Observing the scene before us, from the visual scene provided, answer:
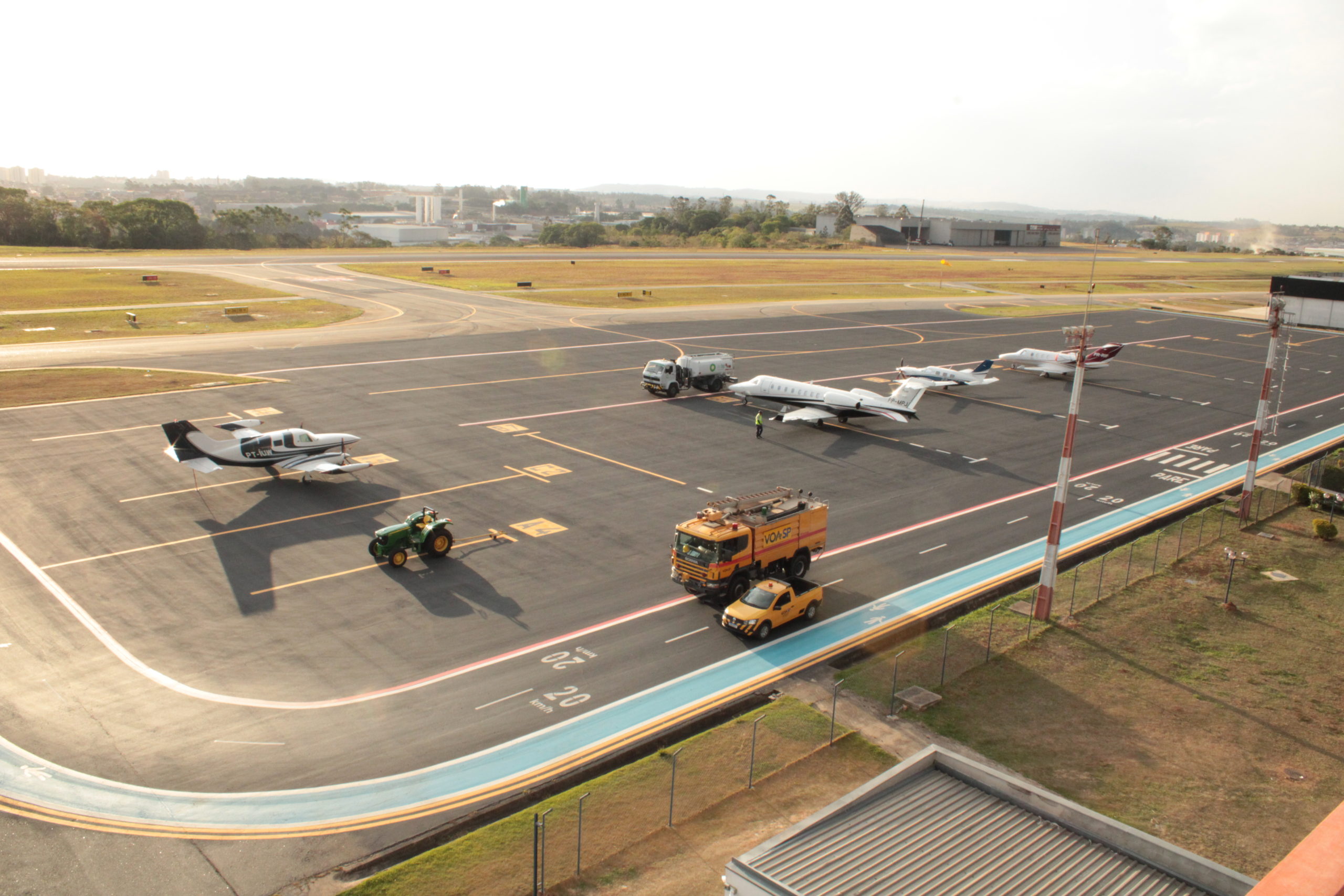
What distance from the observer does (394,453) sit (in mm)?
55875

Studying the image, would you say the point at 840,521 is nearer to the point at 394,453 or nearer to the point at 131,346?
the point at 394,453

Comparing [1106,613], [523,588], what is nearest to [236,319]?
[523,588]

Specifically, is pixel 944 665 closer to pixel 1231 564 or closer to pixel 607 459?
pixel 1231 564

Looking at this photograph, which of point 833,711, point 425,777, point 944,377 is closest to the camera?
point 425,777

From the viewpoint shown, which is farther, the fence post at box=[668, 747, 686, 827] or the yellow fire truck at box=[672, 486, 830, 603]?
the yellow fire truck at box=[672, 486, 830, 603]

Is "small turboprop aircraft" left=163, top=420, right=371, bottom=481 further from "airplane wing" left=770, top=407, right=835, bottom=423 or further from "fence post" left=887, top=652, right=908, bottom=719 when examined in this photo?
"fence post" left=887, top=652, right=908, bottom=719

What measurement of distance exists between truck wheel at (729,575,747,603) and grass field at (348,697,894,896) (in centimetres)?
717

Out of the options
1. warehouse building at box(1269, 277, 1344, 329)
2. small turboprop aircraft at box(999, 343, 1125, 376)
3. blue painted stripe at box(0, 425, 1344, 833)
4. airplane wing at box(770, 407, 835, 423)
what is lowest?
blue painted stripe at box(0, 425, 1344, 833)

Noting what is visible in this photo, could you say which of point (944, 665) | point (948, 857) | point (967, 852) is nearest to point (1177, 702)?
point (944, 665)

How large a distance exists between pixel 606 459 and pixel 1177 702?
1364 inches

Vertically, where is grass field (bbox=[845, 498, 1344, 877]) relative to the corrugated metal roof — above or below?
below

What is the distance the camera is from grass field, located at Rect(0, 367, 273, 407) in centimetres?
6631

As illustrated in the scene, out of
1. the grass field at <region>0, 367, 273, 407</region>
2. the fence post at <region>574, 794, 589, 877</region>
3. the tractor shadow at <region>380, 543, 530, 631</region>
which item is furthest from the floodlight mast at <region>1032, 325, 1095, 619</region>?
the grass field at <region>0, 367, 273, 407</region>

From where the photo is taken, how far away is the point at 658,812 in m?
24.0
